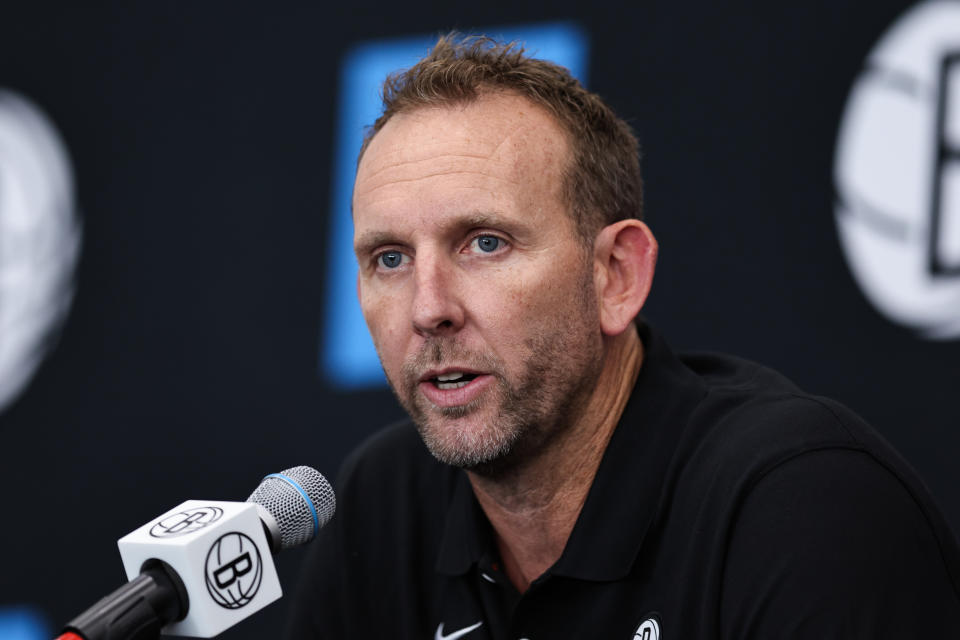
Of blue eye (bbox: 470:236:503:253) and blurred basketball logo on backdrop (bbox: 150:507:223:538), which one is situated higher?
blue eye (bbox: 470:236:503:253)

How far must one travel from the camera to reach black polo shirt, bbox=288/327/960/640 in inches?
44.5

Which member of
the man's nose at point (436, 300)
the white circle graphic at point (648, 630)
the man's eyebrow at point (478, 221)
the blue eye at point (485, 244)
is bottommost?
the white circle graphic at point (648, 630)

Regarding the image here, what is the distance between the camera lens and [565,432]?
59.6 inches

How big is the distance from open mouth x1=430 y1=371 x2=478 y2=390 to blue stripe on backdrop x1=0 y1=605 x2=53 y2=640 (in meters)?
2.14

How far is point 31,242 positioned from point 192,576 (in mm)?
2562

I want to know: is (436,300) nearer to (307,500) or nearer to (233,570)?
(307,500)

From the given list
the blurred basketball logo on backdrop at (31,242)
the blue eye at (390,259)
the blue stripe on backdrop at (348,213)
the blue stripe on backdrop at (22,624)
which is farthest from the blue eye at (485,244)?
the blue stripe on backdrop at (22,624)

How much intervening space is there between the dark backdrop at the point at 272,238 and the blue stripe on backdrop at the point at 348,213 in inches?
1.6

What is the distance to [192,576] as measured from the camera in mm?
941

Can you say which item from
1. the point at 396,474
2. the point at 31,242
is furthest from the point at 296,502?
the point at 31,242

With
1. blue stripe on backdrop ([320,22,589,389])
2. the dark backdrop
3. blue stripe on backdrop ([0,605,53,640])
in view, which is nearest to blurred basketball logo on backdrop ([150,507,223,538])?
the dark backdrop

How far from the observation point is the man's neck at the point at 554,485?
1.52 metres

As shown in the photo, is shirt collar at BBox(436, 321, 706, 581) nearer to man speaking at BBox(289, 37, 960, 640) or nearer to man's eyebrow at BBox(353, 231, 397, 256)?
man speaking at BBox(289, 37, 960, 640)

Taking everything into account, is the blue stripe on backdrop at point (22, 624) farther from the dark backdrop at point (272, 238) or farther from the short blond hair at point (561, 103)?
the short blond hair at point (561, 103)
